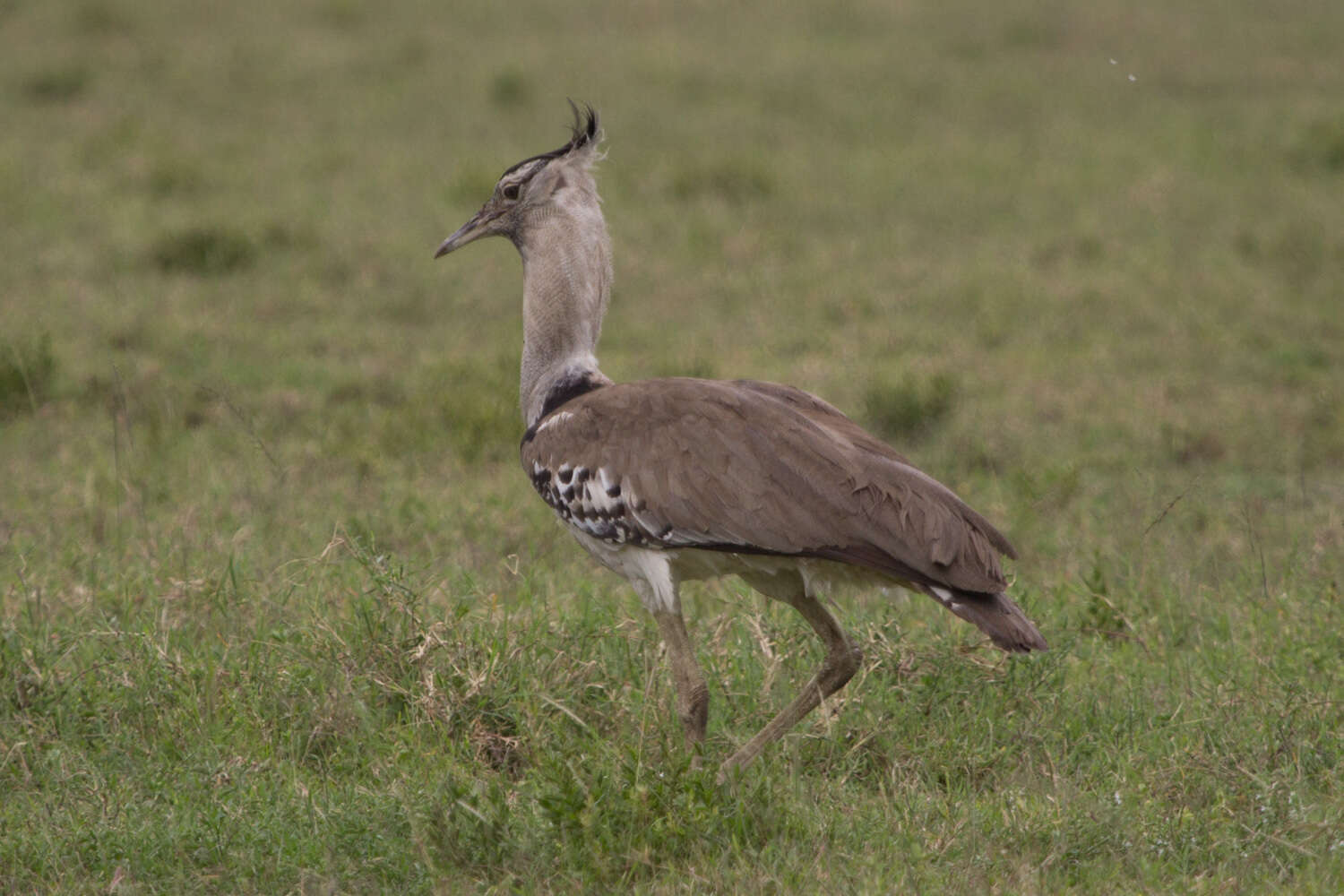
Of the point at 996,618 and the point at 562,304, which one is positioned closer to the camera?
the point at 996,618

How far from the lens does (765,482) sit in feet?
9.84

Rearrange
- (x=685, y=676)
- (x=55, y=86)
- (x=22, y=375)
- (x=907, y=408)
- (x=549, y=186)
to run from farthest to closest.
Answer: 1. (x=55, y=86)
2. (x=907, y=408)
3. (x=22, y=375)
4. (x=549, y=186)
5. (x=685, y=676)

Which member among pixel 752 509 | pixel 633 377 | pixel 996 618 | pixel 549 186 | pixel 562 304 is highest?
pixel 549 186

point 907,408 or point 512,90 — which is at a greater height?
point 512,90

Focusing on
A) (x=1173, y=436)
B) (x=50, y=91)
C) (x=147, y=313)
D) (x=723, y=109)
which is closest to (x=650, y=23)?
(x=723, y=109)

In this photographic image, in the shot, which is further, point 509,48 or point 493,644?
point 509,48

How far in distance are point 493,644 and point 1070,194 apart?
5.24 meters

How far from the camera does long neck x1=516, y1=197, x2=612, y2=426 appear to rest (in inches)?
139

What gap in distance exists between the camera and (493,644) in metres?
3.38

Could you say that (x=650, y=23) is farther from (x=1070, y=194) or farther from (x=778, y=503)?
(x=778, y=503)

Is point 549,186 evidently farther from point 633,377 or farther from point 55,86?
point 55,86

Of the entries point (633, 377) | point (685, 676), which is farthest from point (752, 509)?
point (633, 377)

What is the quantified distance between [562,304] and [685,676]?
2.78 feet

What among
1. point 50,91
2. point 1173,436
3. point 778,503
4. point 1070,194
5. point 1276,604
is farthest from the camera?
point 50,91
